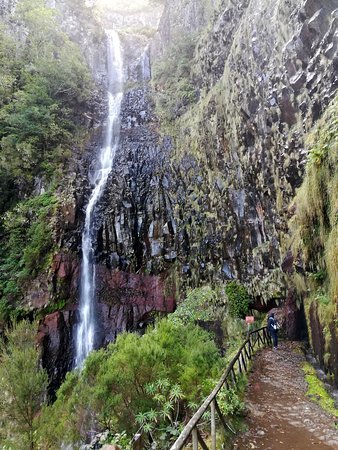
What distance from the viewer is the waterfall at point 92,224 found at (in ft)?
57.5

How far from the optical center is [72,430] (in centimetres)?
666

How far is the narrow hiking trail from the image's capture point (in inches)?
202

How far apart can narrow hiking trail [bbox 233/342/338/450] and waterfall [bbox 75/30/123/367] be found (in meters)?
10.5

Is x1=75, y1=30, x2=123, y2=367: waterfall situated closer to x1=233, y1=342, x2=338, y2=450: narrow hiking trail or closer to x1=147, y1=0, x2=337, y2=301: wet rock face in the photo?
x1=147, y1=0, x2=337, y2=301: wet rock face

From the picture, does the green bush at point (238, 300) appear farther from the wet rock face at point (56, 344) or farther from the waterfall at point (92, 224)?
the wet rock face at point (56, 344)

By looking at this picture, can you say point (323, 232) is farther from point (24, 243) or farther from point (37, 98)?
point (37, 98)

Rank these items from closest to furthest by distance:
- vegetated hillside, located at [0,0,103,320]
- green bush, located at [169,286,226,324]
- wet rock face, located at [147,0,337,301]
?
wet rock face, located at [147,0,337,301] < green bush, located at [169,286,226,324] < vegetated hillside, located at [0,0,103,320]

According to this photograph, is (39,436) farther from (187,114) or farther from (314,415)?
(187,114)

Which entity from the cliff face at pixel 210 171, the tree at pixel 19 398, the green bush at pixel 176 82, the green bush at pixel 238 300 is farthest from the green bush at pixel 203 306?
the green bush at pixel 176 82

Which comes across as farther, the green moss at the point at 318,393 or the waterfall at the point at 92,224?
the waterfall at the point at 92,224

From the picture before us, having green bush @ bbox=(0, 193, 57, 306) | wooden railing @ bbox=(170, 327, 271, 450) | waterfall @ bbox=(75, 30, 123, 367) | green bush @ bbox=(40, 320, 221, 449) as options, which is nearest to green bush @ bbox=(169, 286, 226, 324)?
wooden railing @ bbox=(170, 327, 271, 450)

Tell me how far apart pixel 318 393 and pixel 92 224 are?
51.1 feet

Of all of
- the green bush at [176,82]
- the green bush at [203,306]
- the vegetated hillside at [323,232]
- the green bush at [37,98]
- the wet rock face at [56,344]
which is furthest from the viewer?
the green bush at [176,82]

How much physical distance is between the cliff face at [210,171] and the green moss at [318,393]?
5465 millimetres
